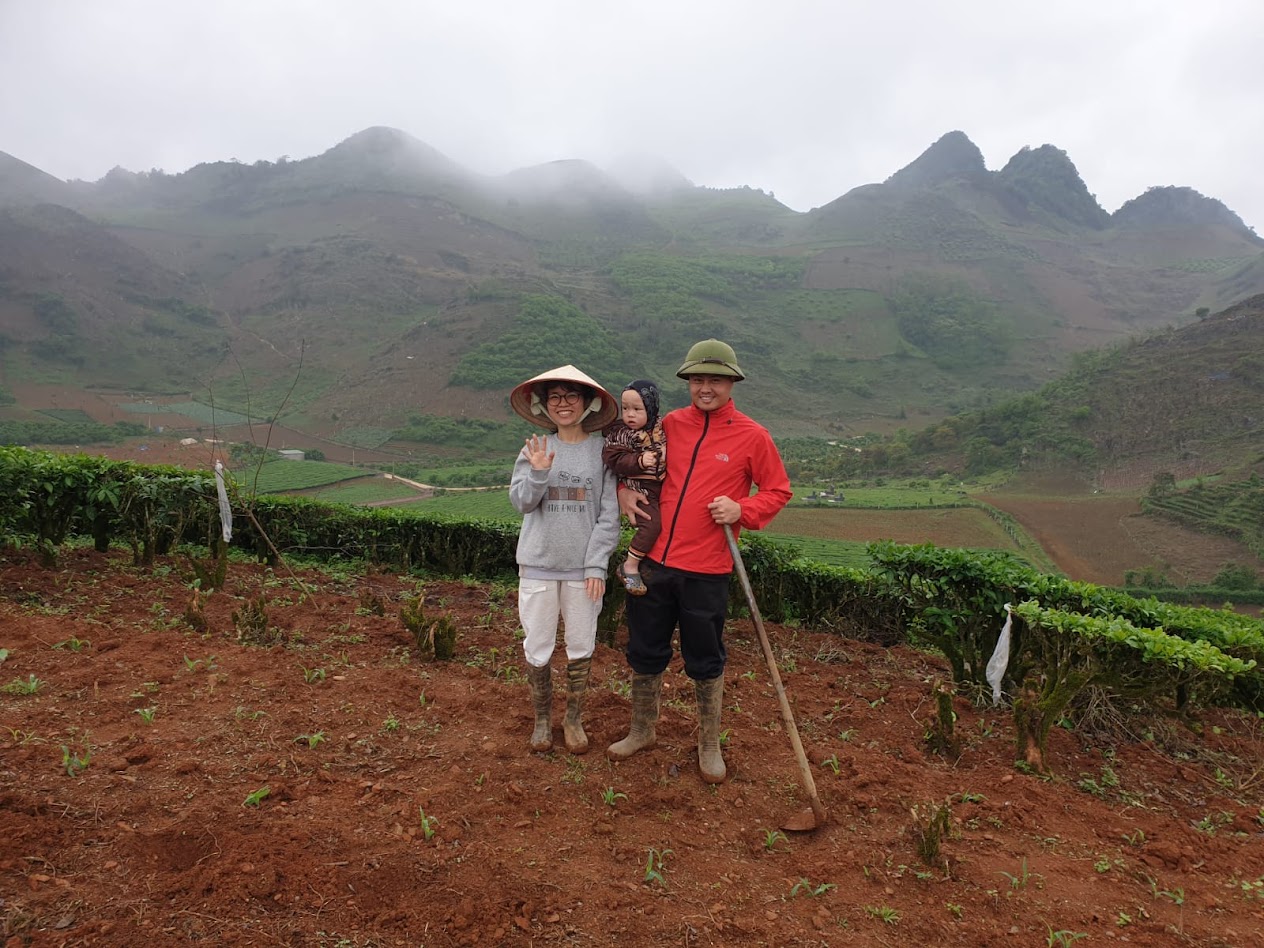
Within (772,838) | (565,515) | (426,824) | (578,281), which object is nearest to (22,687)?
(426,824)

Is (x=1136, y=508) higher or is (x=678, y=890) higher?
(x=678, y=890)

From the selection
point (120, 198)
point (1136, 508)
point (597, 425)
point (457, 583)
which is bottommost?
point (1136, 508)

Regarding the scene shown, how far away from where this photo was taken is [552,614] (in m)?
3.04

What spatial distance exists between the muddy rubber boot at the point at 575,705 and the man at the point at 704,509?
32cm

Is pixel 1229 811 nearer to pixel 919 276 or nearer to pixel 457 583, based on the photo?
pixel 457 583

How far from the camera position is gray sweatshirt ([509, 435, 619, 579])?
9.68 feet

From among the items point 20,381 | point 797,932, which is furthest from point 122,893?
point 20,381

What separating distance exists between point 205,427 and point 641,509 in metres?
49.3

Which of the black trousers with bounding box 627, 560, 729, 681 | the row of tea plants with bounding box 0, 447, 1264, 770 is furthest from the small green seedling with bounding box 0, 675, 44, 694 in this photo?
the black trousers with bounding box 627, 560, 729, 681

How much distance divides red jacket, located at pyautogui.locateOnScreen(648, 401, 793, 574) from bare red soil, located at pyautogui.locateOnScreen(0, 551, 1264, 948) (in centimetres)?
102

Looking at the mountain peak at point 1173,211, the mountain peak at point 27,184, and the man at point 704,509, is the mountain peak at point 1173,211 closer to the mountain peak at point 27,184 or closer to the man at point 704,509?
the man at point 704,509

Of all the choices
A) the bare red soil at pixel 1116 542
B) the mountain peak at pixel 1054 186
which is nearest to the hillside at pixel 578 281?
the mountain peak at pixel 1054 186

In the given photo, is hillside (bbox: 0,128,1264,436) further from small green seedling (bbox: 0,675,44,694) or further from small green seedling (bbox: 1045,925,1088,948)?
small green seedling (bbox: 1045,925,1088,948)

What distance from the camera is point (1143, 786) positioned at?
325cm
